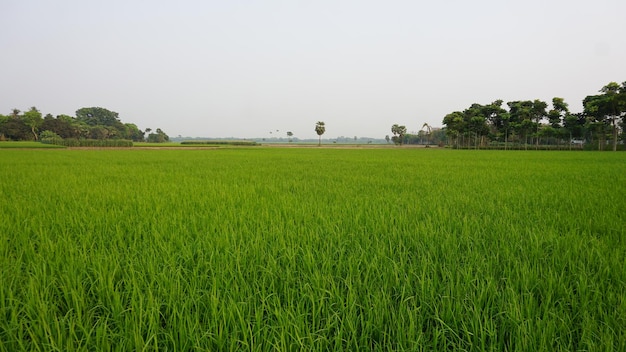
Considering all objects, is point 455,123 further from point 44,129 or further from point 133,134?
point 133,134

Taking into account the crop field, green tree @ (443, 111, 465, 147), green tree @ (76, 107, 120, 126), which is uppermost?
green tree @ (76, 107, 120, 126)

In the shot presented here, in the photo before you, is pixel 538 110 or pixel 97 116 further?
pixel 97 116

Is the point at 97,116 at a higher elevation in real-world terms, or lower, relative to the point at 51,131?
higher

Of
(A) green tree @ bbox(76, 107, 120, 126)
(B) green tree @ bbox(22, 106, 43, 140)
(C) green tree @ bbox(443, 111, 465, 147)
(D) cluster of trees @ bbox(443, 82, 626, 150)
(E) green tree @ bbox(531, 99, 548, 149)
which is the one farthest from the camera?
(A) green tree @ bbox(76, 107, 120, 126)

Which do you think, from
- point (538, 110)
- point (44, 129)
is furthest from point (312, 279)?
point (44, 129)

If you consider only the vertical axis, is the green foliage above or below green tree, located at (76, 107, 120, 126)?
below

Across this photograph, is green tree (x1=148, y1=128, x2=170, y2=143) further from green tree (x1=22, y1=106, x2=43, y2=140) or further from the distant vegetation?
green tree (x1=22, y1=106, x2=43, y2=140)

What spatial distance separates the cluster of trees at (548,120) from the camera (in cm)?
4210

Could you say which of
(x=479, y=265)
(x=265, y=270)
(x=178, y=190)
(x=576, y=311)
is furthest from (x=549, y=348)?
(x=178, y=190)

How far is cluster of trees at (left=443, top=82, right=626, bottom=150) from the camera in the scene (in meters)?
42.1

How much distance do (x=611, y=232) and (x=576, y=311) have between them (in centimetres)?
232

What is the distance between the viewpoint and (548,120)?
168ft

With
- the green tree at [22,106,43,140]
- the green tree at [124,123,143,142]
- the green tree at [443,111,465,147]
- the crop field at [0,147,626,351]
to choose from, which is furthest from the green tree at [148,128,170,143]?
the crop field at [0,147,626,351]

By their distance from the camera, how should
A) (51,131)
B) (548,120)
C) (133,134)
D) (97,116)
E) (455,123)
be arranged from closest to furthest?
(548,120) → (455,123) → (51,131) → (133,134) → (97,116)
